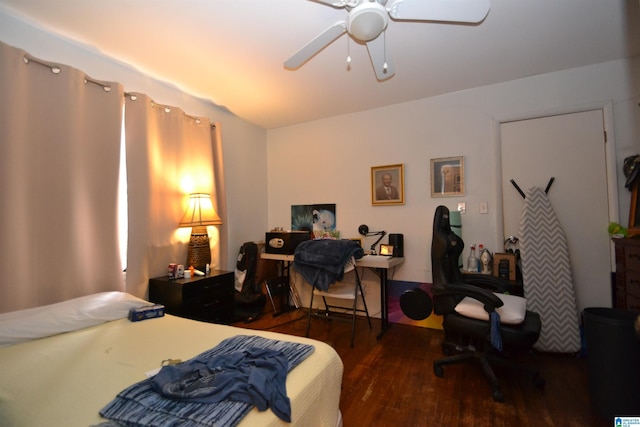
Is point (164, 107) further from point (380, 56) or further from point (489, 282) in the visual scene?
point (489, 282)

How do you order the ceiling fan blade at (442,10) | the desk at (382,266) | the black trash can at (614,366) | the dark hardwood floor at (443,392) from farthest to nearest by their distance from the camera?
the desk at (382,266), the dark hardwood floor at (443,392), the black trash can at (614,366), the ceiling fan blade at (442,10)

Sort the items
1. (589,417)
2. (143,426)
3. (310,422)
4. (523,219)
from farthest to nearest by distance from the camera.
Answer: (523,219), (589,417), (310,422), (143,426)

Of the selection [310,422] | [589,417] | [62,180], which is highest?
[62,180]

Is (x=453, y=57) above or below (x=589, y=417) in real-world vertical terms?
above

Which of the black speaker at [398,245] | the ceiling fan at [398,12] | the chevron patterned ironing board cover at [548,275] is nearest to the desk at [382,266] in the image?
the black speaker at [398,245]

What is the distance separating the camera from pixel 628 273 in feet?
6.50

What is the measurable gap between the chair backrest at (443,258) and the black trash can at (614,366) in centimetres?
74

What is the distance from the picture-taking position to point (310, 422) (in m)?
1.03

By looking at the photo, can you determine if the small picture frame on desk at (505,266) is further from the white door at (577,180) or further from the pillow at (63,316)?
the pillow at (63,316)

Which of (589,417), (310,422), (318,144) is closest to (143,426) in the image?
Answer: (310,422)

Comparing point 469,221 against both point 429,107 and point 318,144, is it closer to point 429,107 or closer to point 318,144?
point 429,107

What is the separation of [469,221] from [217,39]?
2800 mm

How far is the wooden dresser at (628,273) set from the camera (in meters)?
1.88

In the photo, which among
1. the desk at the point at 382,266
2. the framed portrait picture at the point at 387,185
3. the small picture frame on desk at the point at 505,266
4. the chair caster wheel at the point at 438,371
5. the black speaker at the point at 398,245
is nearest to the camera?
the chair caster wheel at the point at 438,371
